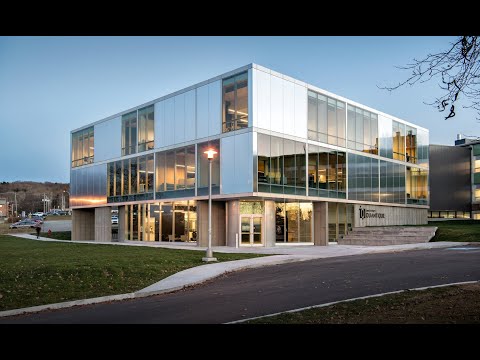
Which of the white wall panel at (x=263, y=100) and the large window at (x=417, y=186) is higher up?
the white wall panel at (x=263, y=100)

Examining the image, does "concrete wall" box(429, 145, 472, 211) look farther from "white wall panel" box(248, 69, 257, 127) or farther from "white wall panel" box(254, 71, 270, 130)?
"white wall panel" box(248, 69, 257, 127)

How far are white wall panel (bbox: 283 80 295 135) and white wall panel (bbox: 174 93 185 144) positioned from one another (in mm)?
8370

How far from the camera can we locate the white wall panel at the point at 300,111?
3647cm

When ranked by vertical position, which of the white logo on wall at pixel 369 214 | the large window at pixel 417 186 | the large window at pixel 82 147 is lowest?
the white logo on wall at pixel 369 214

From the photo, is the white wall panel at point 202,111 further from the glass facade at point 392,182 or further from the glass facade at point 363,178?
the glass facade at point 392,182

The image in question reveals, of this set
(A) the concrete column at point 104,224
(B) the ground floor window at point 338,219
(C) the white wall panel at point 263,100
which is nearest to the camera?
(C) the white wall panel at point 263,100

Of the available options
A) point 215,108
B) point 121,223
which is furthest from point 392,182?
point 121,223

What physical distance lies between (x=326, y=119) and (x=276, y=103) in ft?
21.0

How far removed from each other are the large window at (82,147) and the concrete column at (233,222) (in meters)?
21.7

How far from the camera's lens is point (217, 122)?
35.2 metres

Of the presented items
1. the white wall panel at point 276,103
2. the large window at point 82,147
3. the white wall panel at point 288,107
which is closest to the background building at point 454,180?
the white wall panel at point 288,107
